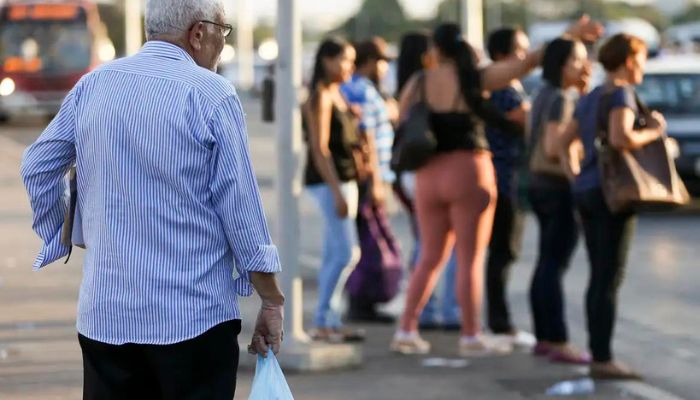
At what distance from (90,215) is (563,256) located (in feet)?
16.0

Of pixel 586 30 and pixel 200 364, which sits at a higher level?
pixel 586 30

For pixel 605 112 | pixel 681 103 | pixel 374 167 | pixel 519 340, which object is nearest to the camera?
pixel 605 112

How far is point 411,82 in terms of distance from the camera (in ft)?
28.7

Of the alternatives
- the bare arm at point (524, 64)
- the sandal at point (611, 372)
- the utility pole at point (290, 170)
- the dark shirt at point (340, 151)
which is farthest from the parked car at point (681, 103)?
the sandal at point (611, 372)

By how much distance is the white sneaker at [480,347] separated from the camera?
8.73 meters

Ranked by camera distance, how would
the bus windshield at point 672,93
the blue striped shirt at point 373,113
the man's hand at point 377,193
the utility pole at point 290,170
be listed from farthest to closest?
the bus windshield at point 672,93
the blue striped shirt at point 373,113
the man's hand at point 377,193
the utility pole at point 290,170

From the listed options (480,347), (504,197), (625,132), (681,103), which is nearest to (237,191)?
(625,132)

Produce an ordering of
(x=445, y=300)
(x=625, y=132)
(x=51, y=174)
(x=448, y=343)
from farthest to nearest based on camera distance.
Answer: (x=445, y=300)
(x=448, y=343)
(x=625, y=132)
(x=51, y=174)

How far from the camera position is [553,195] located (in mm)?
8547

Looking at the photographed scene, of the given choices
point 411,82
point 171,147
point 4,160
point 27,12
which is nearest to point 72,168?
point 171,147

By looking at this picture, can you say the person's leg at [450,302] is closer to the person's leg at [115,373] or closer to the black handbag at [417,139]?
the black handbag at [417,139]

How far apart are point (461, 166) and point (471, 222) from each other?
298 mm

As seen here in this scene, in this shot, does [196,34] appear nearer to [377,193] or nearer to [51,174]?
[51,174]

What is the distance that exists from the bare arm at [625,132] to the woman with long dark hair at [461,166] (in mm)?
774
